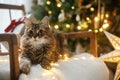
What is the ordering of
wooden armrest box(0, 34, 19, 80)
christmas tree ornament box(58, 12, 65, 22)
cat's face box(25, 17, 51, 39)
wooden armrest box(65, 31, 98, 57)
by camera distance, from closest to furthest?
1. wooden armrest box(0, 34, 19, 80)
2. cat's face box(25, 17, 51, 39)
3. wooden armrest box(65, 31, 98, 57)
4. christmas tree ornament box(58, 12, 65, 22)

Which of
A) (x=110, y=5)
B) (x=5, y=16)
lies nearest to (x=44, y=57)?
(x=5, y=16)

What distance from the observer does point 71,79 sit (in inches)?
→ 44.5

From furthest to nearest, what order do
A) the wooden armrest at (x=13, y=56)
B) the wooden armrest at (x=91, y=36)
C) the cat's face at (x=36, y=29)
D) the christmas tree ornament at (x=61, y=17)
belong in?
1. the christmas tree ornament at (x=61, y=17)
2. the wooden armrest at (x=91, y=36)
3. the cat's face at (x=36, y=29)
4. the wooden armrest at (x=13, y=56)

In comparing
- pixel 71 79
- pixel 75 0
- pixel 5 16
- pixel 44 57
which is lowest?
pixel 71 79

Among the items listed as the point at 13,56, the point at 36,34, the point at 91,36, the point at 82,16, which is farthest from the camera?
the point at 82,16

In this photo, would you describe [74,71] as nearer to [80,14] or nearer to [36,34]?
[36,34]

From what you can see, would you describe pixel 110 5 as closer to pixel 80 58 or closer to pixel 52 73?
pixel 80 58

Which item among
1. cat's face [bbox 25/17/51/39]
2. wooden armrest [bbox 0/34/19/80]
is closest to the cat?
cat's face [bbox 25/17/51/39]

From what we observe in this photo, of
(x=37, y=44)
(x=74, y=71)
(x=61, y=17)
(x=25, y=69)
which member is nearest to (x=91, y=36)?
(x=74, y=71)

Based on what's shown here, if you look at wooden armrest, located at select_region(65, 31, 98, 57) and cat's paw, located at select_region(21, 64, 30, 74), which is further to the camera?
wooden armrest, located at select_region(65, 31, 98, 57)

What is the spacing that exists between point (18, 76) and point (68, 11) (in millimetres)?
1490

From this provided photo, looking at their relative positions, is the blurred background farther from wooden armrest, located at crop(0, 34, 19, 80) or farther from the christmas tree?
wooden armrest, located at crop(0, 34, 19, 80)

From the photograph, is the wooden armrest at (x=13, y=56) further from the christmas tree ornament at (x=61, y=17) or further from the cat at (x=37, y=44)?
the christmas tree ornament at (x=61, y=17)

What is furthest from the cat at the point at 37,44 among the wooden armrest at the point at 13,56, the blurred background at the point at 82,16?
the blurred background at the point at 82,16
